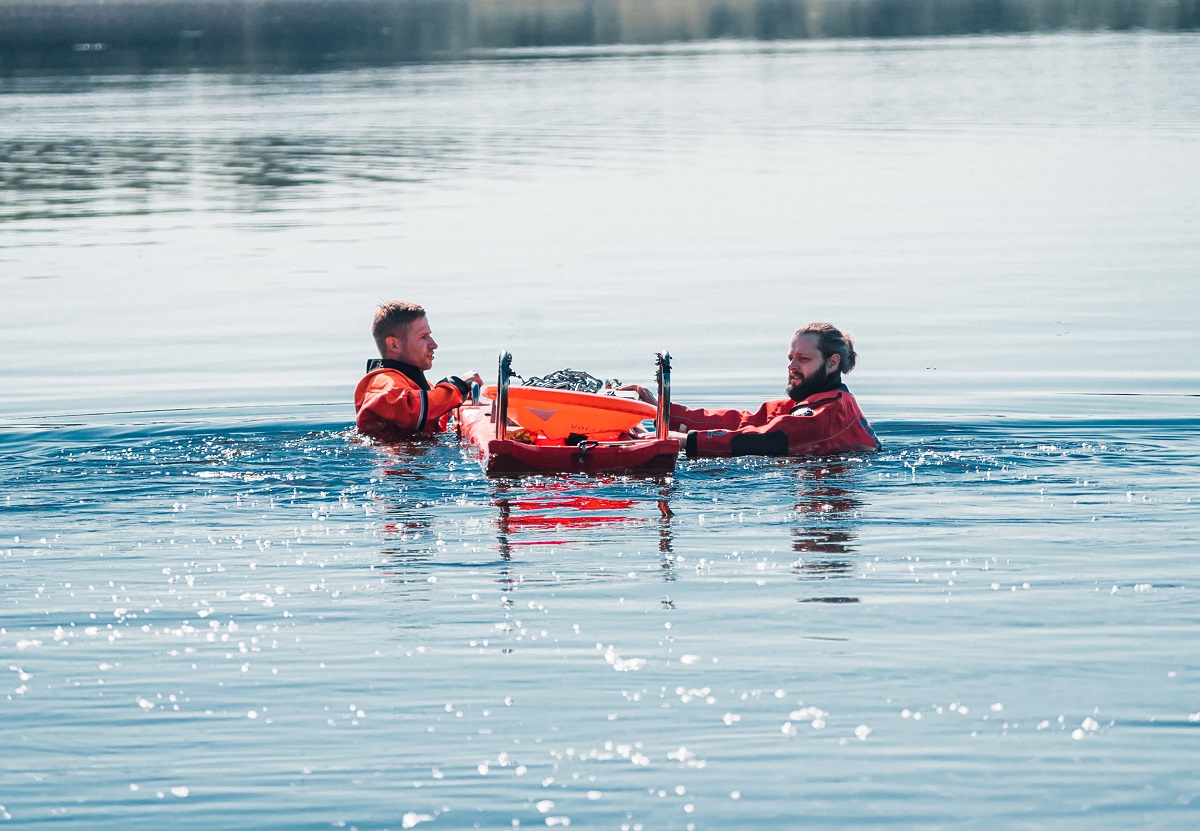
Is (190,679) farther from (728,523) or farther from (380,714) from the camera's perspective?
(728,523)

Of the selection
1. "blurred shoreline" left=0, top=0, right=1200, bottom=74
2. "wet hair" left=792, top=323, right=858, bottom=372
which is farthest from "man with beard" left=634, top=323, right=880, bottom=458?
"blurred shoreline" left=0, top=0, right=1200, bottom=74

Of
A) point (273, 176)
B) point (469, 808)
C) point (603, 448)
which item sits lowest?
point (469, 808)

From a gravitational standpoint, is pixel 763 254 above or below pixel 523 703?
above

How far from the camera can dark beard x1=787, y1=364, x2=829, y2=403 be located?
923 cm

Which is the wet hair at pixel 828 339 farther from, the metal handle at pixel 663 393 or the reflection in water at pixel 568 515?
the reflection in water at pixel 568 515

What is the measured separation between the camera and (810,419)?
9.01 m

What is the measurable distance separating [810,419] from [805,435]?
87 mm

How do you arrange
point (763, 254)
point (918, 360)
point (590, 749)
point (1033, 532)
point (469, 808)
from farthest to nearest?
point (763, 254) → point (918, 360) → point (1033, 532) → point (590, 749) → point (469, 808)

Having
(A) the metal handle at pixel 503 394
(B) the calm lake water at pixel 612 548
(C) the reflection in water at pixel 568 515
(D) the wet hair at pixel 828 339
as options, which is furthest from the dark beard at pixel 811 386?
(A) the metal handle at pixel 503 394

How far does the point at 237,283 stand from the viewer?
55.5ft

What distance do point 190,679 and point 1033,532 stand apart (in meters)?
3.69

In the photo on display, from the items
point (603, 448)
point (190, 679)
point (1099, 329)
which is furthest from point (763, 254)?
point (190, 679)

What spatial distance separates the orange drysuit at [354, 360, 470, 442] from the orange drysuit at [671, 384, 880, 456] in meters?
1.52

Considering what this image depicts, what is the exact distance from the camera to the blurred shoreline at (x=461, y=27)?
6200cm
